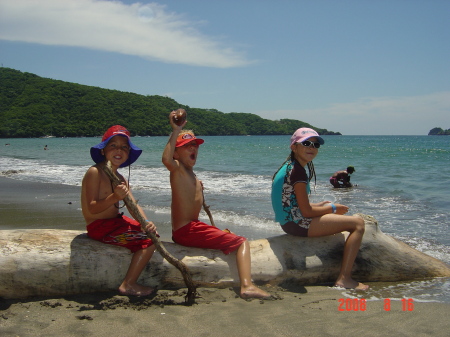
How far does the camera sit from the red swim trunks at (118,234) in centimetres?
391

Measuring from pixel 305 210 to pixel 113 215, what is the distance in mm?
1910

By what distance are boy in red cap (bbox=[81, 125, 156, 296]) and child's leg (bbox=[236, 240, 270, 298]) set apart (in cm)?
83

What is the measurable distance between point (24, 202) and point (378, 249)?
318 inches

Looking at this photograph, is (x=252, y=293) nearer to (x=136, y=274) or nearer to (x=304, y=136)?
(x=136, y=274)

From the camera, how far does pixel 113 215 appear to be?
4.04 m

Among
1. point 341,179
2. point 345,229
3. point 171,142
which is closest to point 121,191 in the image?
point 171,142

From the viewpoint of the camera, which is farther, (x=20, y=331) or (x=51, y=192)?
(x=51, y=192)

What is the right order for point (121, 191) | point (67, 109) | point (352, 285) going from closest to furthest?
1. point (121, 191)
2. point (352, 285)
3. point (67, 109)

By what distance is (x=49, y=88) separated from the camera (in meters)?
96.6

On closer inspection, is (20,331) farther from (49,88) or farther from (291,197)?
(49,88)

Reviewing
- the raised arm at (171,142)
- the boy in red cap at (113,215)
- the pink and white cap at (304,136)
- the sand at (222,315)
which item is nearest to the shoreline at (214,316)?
the sand at (222,315)

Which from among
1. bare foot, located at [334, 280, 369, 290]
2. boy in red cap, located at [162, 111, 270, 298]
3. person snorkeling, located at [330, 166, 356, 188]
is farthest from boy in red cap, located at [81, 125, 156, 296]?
person snorkeling, located at [330, 166, 356, 188]

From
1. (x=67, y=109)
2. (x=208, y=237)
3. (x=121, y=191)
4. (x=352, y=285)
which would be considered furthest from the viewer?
(x=67, y=109)

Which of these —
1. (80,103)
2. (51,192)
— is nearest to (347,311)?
(51,192)
